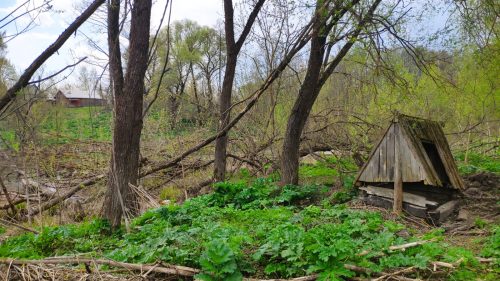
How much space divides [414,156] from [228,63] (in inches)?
199

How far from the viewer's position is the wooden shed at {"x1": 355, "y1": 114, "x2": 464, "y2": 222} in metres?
6.57

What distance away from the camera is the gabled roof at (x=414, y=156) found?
6.59 meters

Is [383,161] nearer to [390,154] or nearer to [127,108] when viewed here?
[390,154]

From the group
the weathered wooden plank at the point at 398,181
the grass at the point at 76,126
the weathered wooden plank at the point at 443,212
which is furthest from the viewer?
the grass at the point at 76,126

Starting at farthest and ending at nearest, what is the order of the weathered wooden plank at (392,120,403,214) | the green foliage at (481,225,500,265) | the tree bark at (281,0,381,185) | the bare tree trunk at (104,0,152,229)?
1. the tree bark at (281,0,381,185)
2. the weathered wooden plank at (392,120,403,214)
3. the bare tree trunk at (104,0,152,229)
4. the green foliage at (481,225,500,265)

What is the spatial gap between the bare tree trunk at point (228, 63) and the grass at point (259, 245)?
3.65 metres

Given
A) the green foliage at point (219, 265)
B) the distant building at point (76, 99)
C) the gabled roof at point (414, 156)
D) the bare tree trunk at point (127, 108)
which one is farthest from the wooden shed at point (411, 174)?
the distant building at point (76, 99)

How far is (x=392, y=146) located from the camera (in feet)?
22.9

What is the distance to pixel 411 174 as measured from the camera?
6668 millimetres

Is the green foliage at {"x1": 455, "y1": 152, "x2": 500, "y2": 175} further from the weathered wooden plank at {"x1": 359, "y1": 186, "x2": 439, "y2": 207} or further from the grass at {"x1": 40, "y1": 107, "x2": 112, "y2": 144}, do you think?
the grass at {"x1": 40, "y1": 107, "x2": 112, "y2": 144}

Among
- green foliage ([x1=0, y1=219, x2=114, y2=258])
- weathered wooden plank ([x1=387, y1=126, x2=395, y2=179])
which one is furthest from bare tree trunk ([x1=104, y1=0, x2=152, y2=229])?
weathered wooden plank ([x1=387, y1=126, x2=395, y2=179])

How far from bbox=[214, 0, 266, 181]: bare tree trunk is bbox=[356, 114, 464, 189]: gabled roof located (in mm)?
3835

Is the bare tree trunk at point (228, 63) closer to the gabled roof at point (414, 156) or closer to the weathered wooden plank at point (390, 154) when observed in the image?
the gabled roof at point (414, 156)

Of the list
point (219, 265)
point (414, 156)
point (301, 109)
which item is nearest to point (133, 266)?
point (219, 265)
